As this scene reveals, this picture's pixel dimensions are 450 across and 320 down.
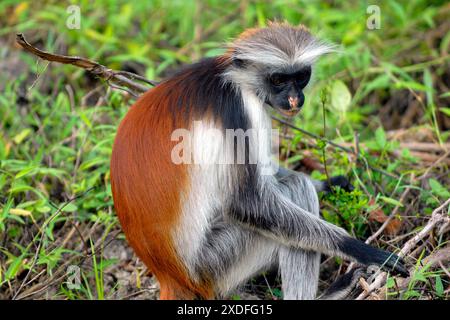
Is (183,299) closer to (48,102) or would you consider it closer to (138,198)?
(138,198)

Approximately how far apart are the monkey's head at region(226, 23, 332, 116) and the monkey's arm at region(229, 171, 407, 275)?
1.93ft

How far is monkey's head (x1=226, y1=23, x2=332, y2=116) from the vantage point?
5156mm

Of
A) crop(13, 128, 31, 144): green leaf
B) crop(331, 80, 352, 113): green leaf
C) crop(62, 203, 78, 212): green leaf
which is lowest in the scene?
crop(62, 203, 78, 212): green leaf

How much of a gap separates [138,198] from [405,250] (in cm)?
185

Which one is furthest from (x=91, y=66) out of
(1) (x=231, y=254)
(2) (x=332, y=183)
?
(2) (x=332, y=183)

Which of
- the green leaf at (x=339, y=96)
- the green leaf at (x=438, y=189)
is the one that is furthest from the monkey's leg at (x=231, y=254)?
the green leaf at (x=339, y=96)

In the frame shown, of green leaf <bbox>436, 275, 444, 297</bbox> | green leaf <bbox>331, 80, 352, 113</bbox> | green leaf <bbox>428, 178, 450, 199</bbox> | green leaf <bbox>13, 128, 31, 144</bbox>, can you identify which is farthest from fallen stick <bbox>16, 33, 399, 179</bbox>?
green leaf <bbox>436, 275, 444, 297</bbox>

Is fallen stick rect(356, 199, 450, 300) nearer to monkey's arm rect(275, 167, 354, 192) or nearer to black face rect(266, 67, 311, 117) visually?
monkey's arm rect(275, 167, 354, 192)

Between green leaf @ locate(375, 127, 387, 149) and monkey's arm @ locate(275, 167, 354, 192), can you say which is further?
green leaf @ locate(375, 127, 387, 149)

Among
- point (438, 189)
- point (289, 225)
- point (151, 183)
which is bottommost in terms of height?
point (289, 225)

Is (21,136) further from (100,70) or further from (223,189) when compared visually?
(223,189)

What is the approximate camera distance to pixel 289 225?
5.09 meters

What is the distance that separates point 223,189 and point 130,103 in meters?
2.31

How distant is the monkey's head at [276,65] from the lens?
5.16 meters
